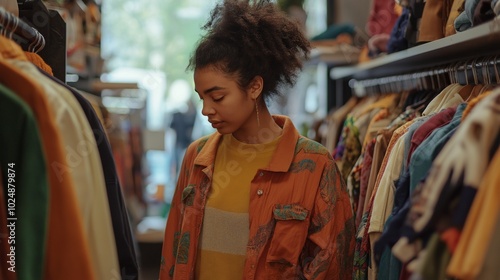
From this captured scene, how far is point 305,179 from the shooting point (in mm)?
2402

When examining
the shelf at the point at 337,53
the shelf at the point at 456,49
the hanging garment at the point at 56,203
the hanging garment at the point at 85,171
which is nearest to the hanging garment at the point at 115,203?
the hanging garment at the point at 85,171

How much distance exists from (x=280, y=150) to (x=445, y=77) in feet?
2.69

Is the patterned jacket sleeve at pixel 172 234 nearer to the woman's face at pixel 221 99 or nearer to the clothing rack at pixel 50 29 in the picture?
the woman's face at pixel 221 99

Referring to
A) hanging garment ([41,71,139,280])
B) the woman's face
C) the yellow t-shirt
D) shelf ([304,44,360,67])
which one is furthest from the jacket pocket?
shelf ([304,44,360,67])

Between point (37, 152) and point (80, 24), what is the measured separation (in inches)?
112

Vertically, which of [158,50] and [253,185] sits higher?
[158,50]

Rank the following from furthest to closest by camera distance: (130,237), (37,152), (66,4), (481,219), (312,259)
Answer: (66,4), (312,259), (130,237), (37,152), (481,219)

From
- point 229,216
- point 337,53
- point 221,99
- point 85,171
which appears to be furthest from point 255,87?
point 337,53

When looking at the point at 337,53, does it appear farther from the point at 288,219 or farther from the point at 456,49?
the point at 288,219

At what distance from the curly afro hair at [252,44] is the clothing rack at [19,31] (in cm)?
59

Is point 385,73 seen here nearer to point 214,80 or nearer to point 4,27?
point 214,80

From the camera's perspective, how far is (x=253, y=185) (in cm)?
239

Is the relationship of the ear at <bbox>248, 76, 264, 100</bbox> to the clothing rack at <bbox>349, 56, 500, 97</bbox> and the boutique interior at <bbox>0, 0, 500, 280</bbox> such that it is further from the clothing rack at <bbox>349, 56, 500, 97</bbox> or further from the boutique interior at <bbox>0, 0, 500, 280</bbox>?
the clothing rack at <bbox>349, 56, 500, 97</bbox>

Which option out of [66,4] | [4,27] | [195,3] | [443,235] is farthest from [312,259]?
[195,3]
